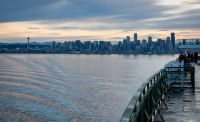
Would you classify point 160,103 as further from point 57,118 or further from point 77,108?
point 77,108

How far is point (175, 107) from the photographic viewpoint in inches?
586

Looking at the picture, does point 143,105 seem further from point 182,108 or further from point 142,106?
point 182,108

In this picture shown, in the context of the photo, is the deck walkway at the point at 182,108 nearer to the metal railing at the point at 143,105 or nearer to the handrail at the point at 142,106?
the metal railing at the point at 143,105

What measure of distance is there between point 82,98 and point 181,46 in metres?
19.4

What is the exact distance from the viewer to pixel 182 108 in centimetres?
1463

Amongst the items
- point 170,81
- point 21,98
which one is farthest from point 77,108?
point 170,81

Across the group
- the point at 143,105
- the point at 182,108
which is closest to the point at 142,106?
the point at 143,105

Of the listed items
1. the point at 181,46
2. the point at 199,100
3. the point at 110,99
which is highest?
the point at 181,46

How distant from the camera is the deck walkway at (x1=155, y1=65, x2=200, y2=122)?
12.3m

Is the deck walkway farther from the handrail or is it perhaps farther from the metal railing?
the handrail

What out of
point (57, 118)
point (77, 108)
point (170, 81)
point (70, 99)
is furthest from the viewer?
point (70, 99)

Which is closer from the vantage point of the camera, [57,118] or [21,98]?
[57,118]

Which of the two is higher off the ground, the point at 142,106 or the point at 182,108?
the point at 142,106

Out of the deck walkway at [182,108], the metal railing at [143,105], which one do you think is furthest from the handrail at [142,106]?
the deck walkway at [182,108]
